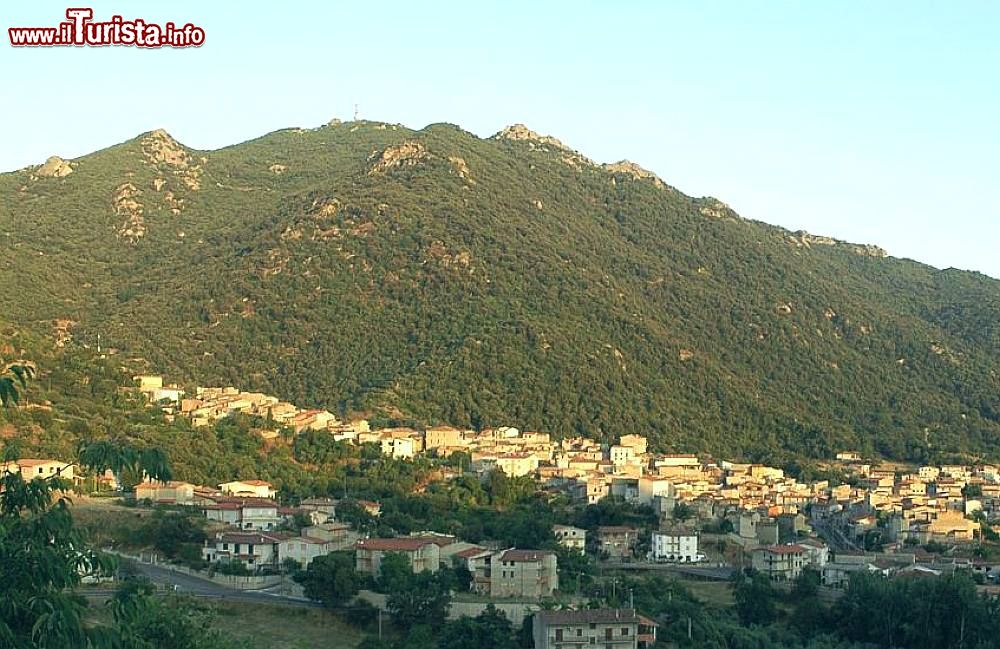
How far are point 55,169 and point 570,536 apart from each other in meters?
73.7

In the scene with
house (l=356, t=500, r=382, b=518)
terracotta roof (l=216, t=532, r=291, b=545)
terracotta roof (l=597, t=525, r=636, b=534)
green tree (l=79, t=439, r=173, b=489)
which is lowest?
terracotta roof (l=597, t=525, r=636, b=534)

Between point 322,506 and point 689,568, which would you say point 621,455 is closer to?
point 689,568

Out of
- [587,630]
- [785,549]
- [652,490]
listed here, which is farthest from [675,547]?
[587,630]

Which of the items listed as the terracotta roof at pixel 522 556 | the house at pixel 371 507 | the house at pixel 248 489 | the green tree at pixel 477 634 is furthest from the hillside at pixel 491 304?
the green tree at pixel 477 634

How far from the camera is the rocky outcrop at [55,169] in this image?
3979 inches

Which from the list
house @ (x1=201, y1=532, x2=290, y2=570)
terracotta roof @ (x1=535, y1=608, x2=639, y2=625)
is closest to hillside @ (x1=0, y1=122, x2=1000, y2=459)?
house @ (x1=201, y1=532, x2=290, y2=570)

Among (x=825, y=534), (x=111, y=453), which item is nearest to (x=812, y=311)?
(x=825, y=534)

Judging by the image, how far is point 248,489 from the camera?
140 ft

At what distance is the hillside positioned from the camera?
6762cm

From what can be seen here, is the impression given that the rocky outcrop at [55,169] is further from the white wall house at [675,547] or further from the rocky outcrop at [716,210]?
the white wall house at [675,547]

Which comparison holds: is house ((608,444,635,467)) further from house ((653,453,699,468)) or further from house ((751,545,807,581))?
house ((751,545,807,581))

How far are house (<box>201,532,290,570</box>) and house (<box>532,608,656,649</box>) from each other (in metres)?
10.3

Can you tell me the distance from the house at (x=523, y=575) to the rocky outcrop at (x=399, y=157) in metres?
62.6

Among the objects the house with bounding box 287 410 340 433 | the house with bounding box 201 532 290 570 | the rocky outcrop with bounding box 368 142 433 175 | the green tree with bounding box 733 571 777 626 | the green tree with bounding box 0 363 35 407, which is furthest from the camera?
the rocky outcrop with bounding box 368 142 433 175
